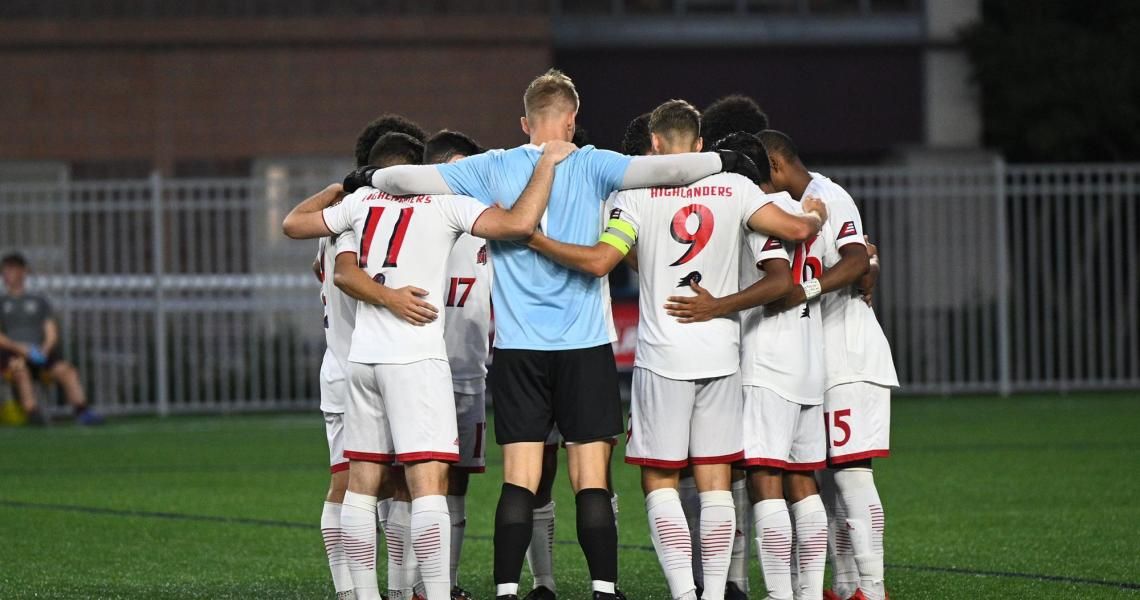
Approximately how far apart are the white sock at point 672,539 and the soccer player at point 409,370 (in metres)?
0.83

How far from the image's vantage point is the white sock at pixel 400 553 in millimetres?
7152

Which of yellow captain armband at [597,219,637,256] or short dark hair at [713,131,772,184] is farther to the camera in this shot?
short dark hair at [713,131,772,184]

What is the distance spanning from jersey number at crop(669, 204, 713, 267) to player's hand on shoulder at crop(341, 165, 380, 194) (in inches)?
49.2

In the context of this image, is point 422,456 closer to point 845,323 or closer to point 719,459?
point 719,459

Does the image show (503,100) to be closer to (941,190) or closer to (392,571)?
(941,190)

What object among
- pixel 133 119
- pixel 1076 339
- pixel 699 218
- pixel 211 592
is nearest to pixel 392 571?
pixel 211 592

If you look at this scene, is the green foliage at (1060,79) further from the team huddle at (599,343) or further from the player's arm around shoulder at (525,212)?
the player's arm around shoulder at (525,212)

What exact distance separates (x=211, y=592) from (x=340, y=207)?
216 centimetres

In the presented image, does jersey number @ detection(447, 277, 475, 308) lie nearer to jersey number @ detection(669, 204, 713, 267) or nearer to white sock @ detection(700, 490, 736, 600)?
jersey number @ detection(669, 204, 713, 267)

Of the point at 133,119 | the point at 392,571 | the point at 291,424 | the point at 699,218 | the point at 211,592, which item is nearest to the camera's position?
the point at 699,218

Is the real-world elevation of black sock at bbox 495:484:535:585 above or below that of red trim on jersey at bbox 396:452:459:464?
below

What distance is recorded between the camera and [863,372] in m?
7.19

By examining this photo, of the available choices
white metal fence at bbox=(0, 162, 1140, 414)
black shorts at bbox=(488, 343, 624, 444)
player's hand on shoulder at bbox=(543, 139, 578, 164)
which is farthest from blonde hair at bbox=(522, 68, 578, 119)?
white metal fence at bbox=(0, 162, 1140, 414)

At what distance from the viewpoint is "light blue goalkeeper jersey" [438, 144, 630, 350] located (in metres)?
6.73
